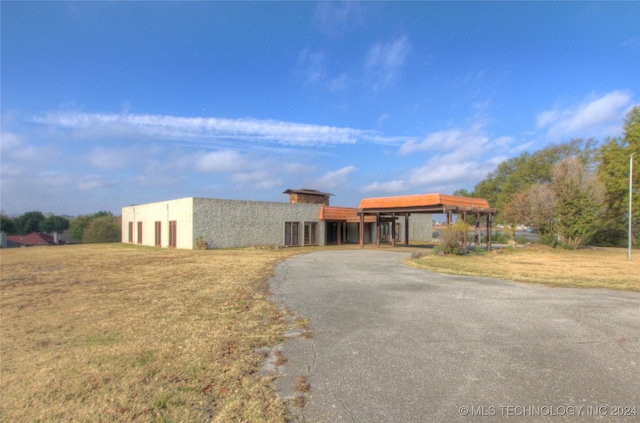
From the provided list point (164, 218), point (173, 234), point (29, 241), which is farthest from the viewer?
point (29, 241)

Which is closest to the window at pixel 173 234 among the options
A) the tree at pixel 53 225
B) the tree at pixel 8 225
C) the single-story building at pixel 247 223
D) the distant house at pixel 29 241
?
the single-story building at pixel 247 223

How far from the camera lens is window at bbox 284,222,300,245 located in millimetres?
28422

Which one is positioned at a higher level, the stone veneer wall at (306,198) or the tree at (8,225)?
the stone veneer wall at (306,198)

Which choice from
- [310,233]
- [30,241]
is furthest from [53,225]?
[310,233]

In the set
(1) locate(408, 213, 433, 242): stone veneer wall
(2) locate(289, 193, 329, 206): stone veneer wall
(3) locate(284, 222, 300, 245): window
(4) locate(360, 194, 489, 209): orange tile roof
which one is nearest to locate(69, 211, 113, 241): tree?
(2) locate(289, 193, 329, 206): stone veneer wall

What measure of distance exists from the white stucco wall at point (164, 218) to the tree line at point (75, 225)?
12.9 m

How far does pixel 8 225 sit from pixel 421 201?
86.6 m

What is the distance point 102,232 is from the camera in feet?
155

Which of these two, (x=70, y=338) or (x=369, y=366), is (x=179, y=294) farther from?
(x=369, y=366)

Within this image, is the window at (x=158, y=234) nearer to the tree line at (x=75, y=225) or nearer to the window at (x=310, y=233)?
the window at (x=310, y=233)

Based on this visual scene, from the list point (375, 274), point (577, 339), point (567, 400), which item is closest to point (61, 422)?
point (567, 400)

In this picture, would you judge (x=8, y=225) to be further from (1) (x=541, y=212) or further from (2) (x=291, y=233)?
(1) (x=541, y=212)

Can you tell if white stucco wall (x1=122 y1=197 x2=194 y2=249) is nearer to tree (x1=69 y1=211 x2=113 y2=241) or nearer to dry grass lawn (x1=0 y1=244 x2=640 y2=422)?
dry grass lawn (x1=0 y1=244 x2=640 y2=422)

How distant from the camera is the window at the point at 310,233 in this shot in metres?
29.6
